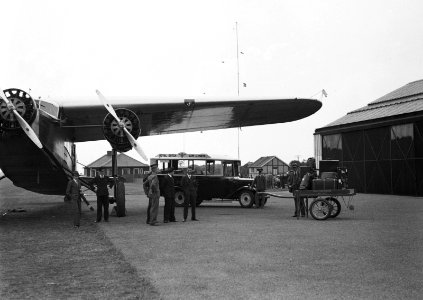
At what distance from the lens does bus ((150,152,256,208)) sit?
792 inches

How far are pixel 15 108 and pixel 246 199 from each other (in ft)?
35.1

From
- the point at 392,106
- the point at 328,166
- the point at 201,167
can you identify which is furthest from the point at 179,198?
the point at 392,106

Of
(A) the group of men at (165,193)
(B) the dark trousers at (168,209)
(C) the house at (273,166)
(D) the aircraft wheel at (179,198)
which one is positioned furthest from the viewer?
(C) the house at (273,166)

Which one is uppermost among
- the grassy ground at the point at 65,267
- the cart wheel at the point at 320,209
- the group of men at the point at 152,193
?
A: the group of men at the point at 152,193

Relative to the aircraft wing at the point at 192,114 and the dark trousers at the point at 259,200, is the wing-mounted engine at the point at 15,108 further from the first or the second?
the dark trousers at the point at 259,200

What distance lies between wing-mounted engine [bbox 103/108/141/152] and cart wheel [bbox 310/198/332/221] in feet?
18.3

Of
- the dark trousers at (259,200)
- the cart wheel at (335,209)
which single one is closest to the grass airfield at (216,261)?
the cart wheel at (335,209)

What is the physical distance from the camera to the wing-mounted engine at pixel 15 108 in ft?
39.6

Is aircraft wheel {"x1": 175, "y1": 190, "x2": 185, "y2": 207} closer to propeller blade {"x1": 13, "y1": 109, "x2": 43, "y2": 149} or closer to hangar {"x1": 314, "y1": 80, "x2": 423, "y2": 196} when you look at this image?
propeller blade {"x1": 13, "y1": 109, "x2": 43, "y2": 149}

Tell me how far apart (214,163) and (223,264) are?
12836 mm

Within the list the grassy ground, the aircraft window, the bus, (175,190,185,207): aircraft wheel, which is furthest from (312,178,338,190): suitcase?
(175,190,185,207): aircraft wheel

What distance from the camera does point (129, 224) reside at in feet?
44.7

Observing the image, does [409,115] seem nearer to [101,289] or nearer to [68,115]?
[68,115]

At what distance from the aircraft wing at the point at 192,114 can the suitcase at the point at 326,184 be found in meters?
3.01
